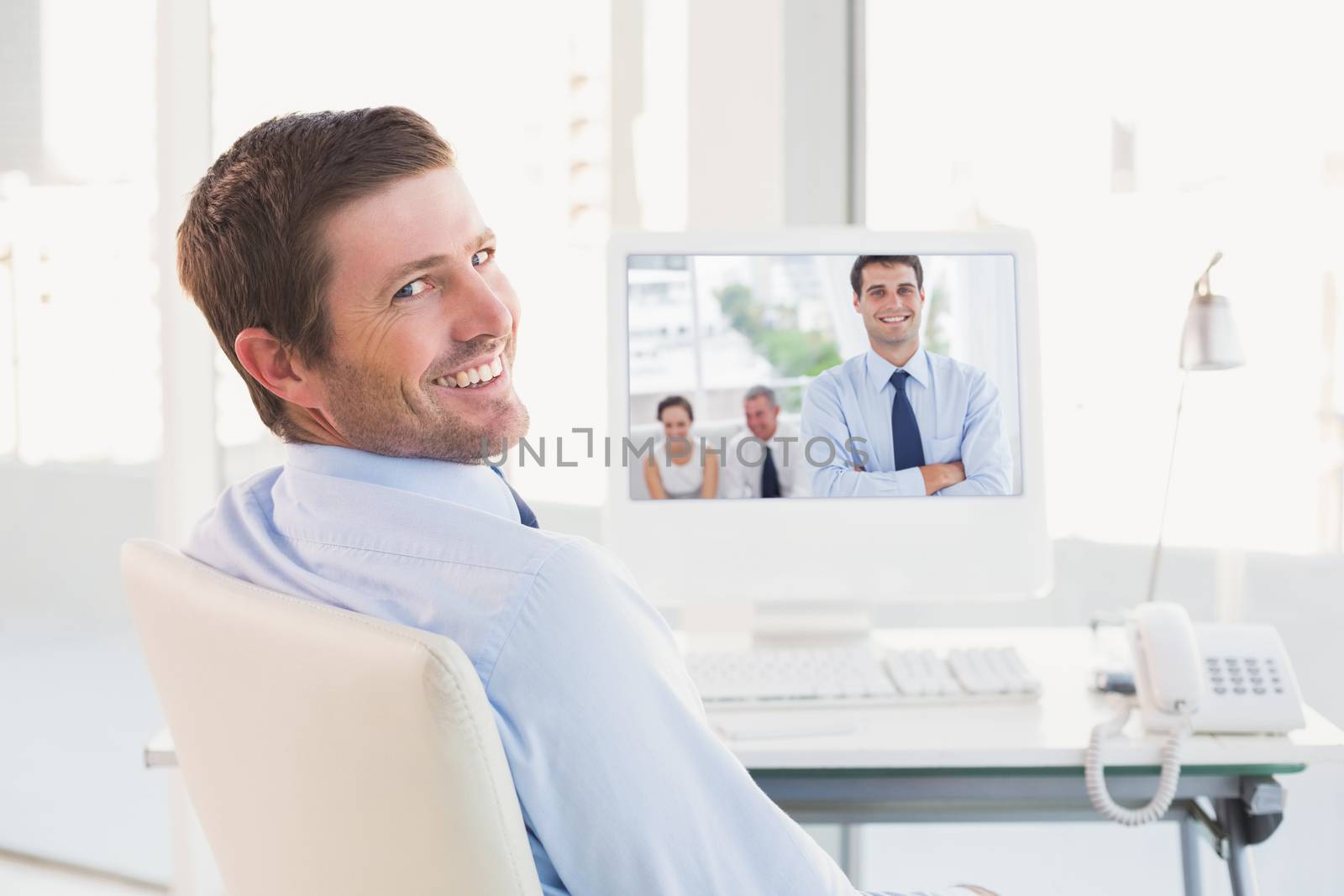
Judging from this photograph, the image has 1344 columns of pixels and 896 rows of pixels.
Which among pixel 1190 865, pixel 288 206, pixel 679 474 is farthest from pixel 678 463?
pixel 1190 865

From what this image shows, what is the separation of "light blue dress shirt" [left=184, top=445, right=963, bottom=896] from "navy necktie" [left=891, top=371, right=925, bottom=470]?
699mm

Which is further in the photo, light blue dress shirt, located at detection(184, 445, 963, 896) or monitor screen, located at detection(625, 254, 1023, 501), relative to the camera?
monitor screen, located at detection(625, 254, 1023, 501)

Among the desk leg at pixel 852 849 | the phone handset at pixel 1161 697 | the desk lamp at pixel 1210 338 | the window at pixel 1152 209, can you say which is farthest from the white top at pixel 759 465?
the desk leg at pixel 852 849

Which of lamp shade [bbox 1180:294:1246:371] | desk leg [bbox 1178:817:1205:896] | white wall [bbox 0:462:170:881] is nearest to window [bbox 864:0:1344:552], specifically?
lamp shade [bbox 1180:294:1246:371]

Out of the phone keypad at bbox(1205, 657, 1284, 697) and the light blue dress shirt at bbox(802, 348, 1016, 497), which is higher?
the light blue dress shirt at bbox(802, 348, 1016, 497)

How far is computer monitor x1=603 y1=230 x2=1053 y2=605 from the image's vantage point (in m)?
1.47

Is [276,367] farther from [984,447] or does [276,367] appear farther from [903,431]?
[984,447]

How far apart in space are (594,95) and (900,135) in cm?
59

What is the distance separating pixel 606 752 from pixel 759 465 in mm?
846

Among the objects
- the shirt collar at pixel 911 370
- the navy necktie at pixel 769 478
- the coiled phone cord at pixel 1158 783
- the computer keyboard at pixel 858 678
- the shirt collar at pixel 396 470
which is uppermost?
the shirt collar at pixel 911 370

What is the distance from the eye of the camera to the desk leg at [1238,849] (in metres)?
1.31

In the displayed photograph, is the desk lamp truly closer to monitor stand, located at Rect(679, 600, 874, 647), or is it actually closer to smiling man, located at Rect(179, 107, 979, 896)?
monitor stand, located at Rect(679, 600, 874, 647)

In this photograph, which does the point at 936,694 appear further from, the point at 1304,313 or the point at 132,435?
the point at 132,435

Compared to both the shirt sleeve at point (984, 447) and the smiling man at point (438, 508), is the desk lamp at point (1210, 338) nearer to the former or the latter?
the shirt sleeve at point (984, 447)
